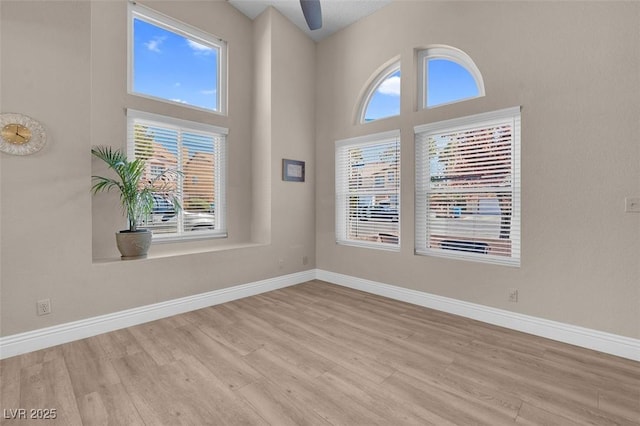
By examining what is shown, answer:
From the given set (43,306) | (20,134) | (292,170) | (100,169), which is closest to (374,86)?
(292,170)

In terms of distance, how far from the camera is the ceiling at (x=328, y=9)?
3.94 metres

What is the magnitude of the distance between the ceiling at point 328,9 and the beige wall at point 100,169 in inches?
5.2

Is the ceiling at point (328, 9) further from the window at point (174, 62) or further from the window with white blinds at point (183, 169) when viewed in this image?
the window with white blinds at point (183, 169)

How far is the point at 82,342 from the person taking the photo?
2.65 m

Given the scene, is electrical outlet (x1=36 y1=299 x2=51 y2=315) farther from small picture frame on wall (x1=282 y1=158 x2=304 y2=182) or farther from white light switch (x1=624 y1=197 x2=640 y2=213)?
white light switch (x1=624 y1=197 x2=640 y2=213)

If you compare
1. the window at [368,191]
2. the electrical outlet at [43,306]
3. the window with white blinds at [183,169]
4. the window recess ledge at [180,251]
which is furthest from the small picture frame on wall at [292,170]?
the electrical outlet at [43,306]

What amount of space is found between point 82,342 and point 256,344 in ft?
5.19

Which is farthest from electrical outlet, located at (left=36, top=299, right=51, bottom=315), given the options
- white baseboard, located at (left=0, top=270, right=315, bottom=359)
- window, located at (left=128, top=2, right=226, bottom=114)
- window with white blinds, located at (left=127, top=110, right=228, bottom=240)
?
window, located at (left=128, top=2, right=226, bottom=114)

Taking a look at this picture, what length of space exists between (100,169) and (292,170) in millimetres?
2383

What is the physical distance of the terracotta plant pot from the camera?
3.09m

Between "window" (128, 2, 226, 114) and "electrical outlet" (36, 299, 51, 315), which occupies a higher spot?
"window" (128, 2, 226, 114)

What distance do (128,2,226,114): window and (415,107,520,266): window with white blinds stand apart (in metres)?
2.96

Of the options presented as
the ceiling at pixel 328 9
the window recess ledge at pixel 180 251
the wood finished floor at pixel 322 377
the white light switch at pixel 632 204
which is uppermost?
the ceiling at pixel 328 9

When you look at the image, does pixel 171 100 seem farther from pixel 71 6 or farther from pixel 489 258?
pixel 489 258
